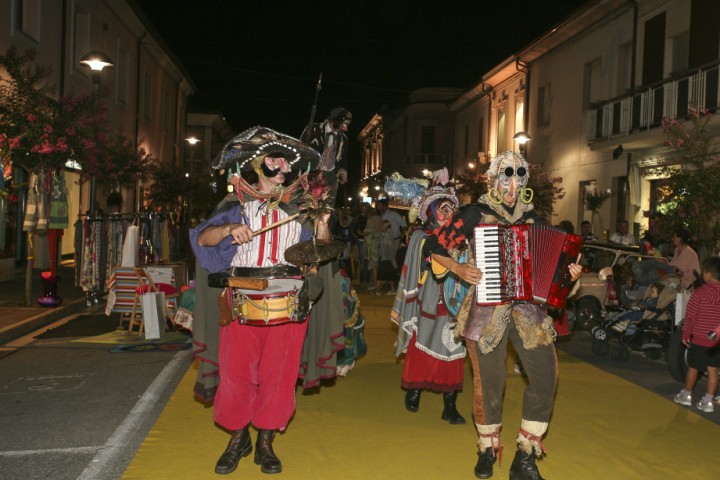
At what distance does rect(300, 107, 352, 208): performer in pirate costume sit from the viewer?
22.2ft

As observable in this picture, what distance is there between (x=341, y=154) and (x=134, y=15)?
2176 cm

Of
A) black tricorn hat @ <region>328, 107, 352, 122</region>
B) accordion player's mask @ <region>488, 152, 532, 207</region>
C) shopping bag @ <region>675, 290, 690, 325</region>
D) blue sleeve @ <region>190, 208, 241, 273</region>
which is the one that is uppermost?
black tricorn hat @ <region>328, 107, 352, 122</region>

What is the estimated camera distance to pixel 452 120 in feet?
162

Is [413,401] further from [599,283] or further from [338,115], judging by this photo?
[599,283]

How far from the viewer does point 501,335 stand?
4.76 meters

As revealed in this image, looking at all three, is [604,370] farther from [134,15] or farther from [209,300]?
[134,15]

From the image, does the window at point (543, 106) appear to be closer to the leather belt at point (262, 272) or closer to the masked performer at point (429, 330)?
the masked performer at point (429, 330)

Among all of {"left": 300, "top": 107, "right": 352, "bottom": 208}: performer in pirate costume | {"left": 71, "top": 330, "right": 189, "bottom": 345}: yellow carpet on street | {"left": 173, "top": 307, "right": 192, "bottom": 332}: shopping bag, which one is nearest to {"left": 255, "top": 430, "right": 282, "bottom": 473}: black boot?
{"left": 173, "top": 307, "right": 192, "bottom": 332}: shopping bag

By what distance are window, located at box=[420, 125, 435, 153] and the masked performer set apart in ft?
145

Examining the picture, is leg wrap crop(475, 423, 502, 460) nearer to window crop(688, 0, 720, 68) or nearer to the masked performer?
the masked performer

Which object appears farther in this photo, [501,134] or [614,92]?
[501,134]

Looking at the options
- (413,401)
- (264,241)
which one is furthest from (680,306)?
(264,241)

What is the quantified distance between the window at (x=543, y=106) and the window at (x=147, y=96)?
15.0 meters

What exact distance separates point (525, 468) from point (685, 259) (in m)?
6.63
